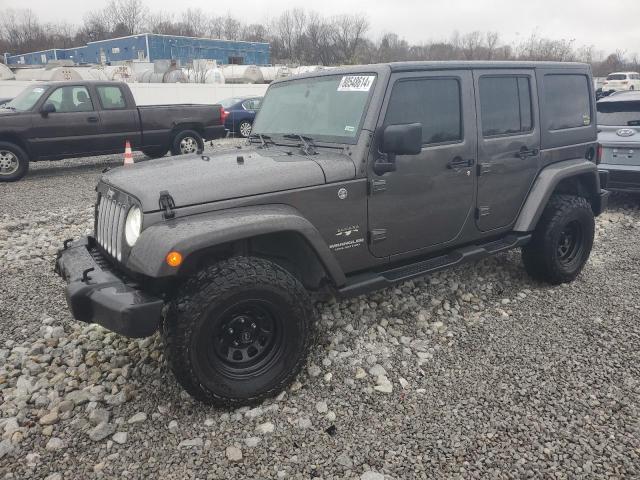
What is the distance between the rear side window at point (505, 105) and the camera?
12.7 feet

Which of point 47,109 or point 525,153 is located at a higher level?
point 47,109

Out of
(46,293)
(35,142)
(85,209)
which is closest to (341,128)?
(46,293)

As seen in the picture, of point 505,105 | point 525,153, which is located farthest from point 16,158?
Result: point 525,153

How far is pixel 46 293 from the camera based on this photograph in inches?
173

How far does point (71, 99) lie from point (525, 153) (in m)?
8.77

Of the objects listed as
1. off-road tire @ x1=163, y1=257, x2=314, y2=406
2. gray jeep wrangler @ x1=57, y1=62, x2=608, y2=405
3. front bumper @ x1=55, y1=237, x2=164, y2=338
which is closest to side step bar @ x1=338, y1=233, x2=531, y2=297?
gray jeep wrangler @ x1=57, y1=62, x2=608, y2=405

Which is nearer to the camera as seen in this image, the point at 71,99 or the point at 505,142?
the point at 505,142

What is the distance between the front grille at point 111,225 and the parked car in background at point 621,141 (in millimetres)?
6034

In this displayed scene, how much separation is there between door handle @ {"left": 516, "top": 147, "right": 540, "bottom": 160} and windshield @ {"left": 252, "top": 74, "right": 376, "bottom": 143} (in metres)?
1.49

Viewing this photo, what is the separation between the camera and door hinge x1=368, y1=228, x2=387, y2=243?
11.0 feet

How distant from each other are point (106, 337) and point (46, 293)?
1.14 metres

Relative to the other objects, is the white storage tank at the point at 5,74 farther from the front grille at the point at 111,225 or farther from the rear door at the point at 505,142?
the rear door at the point at 505,142

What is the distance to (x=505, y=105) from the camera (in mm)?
4004

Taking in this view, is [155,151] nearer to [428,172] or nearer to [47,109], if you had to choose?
[47,109]
